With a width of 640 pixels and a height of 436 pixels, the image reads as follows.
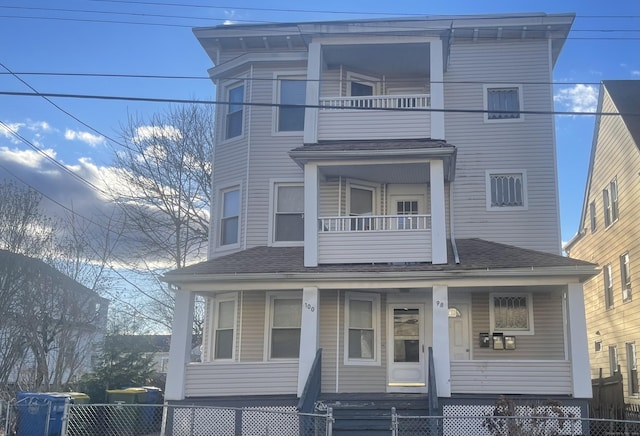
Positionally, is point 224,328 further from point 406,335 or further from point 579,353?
point 579,353

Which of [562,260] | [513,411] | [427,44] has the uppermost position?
[427,44]

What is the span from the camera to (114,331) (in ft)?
78.5

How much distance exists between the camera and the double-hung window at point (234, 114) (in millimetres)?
18609

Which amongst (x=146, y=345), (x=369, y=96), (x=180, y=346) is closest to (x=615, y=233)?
(x=369, y=96)

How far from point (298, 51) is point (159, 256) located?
40.0 feet

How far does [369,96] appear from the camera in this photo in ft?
53.5

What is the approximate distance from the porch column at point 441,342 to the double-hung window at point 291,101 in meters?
6.39

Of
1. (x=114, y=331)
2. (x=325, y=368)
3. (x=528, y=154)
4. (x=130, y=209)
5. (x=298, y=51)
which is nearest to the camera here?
(x=325, y=368)

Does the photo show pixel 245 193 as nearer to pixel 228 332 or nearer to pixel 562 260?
pixel 228 332

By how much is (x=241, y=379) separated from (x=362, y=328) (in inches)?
131

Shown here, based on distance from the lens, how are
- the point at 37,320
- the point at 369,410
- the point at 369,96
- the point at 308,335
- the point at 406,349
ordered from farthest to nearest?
the point at 37,320, the point at 369,96, the point at 406,349, the point at 308,335, the point at 369,410

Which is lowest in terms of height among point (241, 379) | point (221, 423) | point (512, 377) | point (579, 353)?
point (221, 423)

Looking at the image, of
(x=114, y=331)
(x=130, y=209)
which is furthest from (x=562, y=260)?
(x=130, y=209)

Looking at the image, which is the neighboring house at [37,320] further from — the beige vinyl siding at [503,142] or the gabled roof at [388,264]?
the beige vinyl siding at [503,142]
